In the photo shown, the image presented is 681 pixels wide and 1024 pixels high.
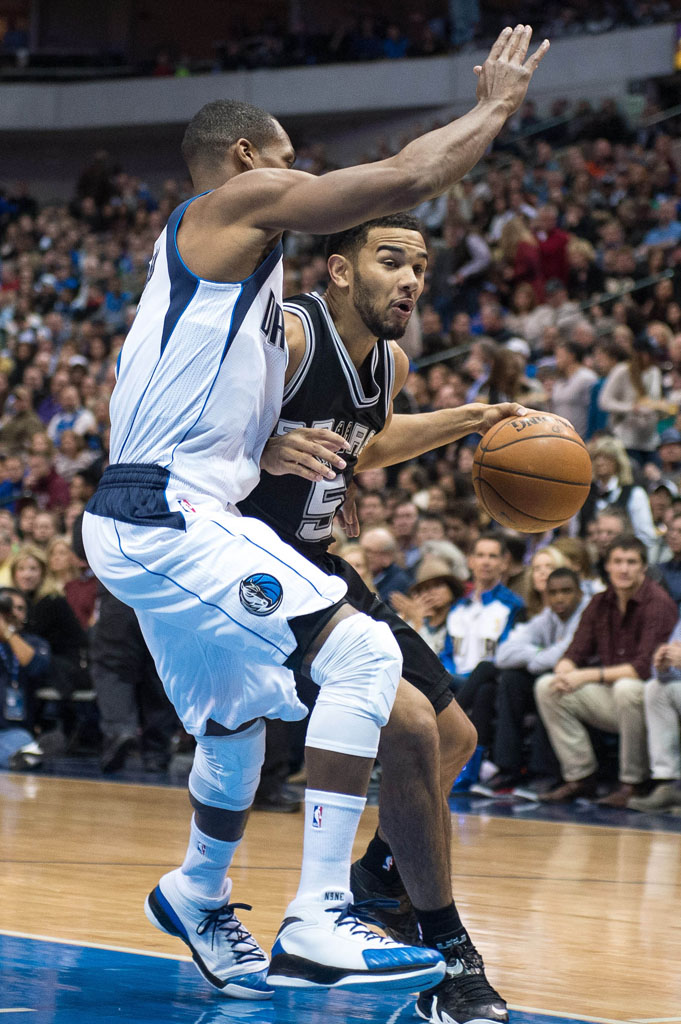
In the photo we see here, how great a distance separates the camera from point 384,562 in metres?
8.98

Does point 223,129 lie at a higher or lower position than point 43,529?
higher

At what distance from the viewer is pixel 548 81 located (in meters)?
20.7

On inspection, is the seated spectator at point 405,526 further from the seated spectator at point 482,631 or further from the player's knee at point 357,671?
the player's knee at point 357,671

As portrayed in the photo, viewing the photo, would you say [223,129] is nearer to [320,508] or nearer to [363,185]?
[363,185]

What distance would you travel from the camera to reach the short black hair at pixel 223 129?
335cm

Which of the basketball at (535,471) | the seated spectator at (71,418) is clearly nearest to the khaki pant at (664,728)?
the basketball at (535,471)

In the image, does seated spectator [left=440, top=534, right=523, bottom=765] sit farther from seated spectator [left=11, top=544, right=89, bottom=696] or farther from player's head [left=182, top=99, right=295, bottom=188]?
player's head [left=182, top=99, right=295, bottom=188]

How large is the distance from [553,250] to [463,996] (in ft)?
37.8

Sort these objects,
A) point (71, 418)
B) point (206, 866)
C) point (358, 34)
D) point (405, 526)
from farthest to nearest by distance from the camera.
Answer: point (358, 34) < point (71, 418) < point (405, 526) < point (206, 866)

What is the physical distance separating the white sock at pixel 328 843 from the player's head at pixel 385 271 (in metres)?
1.25

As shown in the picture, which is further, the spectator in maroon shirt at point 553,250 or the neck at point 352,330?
the spectator in maroon shirt at point 553,250

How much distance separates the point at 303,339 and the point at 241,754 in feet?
3.54

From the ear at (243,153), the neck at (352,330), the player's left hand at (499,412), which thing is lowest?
the player's left hand at (499,412)

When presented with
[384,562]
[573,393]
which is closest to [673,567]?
[384,562]
